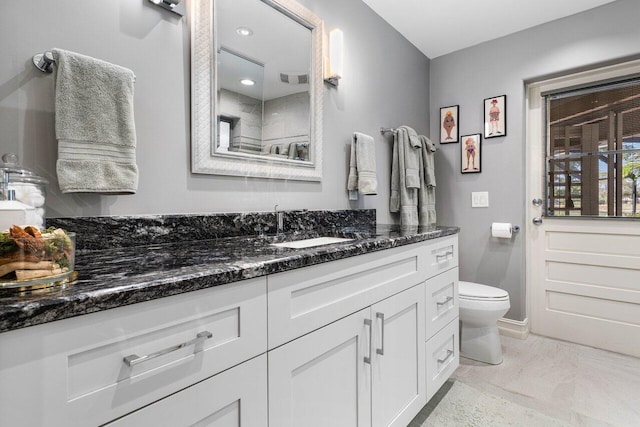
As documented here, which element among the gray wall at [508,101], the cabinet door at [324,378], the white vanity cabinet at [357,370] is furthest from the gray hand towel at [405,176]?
the cabinet door at [324,378]

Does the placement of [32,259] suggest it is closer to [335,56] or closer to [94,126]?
[94,126]

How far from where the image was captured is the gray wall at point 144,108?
3.10ft

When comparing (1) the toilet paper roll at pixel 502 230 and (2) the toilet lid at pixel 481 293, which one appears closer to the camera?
(2) the toilet lid at pixel 481 293

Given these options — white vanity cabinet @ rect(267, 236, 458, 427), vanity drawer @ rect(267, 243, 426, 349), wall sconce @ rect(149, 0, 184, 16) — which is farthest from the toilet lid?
wall sconce @ rect(149, 0, 184, 16)

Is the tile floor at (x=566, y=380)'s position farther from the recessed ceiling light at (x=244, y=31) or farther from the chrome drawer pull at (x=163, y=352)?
the recessed ceiling light at (x=244, y=31)

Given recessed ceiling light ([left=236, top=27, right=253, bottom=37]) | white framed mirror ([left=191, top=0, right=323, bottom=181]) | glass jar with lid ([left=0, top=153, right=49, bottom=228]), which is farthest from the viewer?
recessed ceiling light ([left=236, top=27, right=253, bottom=37])

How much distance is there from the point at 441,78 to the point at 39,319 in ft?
10.6

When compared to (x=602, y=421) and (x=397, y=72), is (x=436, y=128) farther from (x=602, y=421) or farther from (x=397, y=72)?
(x=602, y=421)

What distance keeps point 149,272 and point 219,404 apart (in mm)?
319

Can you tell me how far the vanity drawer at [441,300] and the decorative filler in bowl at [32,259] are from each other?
54.4 inches

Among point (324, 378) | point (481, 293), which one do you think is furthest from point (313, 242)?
point (481, 293)

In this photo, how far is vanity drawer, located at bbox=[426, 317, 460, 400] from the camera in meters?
1.59

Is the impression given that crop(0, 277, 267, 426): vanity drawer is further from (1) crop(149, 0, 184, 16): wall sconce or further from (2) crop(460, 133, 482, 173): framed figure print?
(2) crop(460, 133, 482, 173): framed figure print

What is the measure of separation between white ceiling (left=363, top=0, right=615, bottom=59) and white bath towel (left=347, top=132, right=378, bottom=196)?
980 mm
